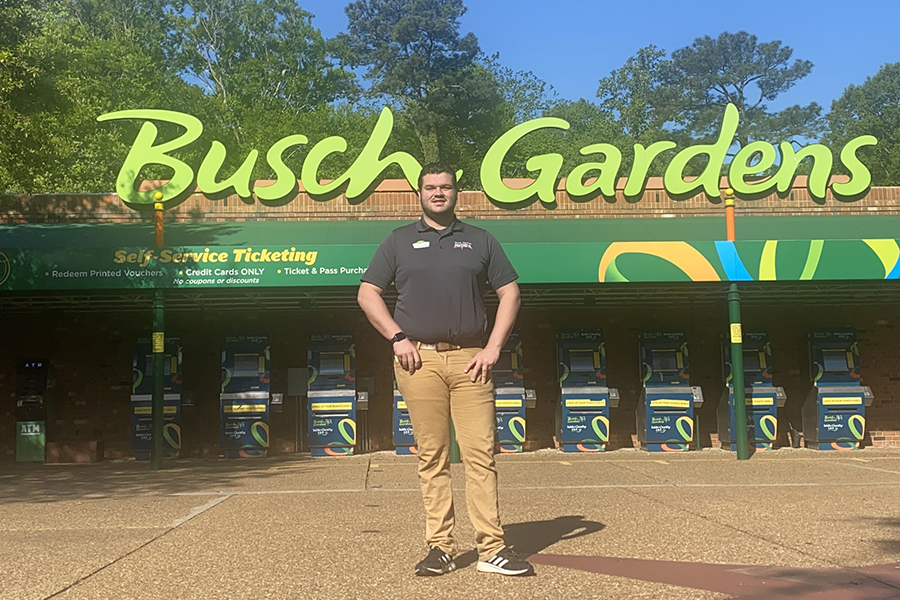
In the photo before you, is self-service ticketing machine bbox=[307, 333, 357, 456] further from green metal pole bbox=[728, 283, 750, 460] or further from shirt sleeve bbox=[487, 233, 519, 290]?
shirt sleeve bbox=[487, 233, 519, 290]

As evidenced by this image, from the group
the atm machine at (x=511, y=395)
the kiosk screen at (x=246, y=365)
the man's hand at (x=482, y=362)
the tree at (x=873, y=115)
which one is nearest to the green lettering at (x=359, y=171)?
the kiosk screen at (x=246, y=365)

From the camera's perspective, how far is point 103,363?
50.7ft

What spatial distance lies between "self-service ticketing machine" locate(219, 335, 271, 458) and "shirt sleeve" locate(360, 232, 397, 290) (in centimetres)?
965

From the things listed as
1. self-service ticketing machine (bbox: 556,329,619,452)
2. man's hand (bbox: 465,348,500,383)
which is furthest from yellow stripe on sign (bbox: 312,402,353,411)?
man's hand (bbox: 465,348,500,383)

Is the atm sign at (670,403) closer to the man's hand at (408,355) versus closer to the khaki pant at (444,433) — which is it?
the khaki pant at (444,433)

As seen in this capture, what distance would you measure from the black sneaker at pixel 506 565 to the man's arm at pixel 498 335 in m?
0.82

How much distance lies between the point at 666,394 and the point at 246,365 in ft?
19.7

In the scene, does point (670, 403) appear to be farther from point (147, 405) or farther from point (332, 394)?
point (147, 405)

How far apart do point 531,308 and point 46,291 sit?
6.88m

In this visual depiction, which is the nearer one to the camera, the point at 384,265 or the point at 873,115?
the point at 384,265

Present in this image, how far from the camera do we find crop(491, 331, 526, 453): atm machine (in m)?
14.6

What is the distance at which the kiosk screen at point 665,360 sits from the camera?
49.1ft

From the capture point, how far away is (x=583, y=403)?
1481 centimetres

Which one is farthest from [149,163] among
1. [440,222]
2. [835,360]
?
[440,222]
